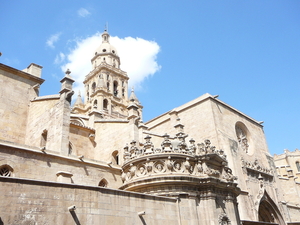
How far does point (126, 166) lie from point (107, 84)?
38327 mm

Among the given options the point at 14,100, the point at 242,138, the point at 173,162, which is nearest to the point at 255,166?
the point at 242,138

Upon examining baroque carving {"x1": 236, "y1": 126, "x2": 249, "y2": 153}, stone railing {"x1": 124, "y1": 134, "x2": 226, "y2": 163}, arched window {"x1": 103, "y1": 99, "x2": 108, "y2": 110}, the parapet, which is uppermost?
arched window {"x1": 103, "y1": 99, "x2": 108, "y2": 110}

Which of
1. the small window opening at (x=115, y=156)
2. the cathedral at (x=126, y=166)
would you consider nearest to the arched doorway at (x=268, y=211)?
the cathedral at (x=126, y=166)

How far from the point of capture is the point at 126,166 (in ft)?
44.1

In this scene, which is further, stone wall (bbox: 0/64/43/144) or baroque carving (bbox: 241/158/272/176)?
baroque carving (bbox: 241/158/272/176)

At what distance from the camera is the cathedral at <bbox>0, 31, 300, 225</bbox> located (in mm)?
8577

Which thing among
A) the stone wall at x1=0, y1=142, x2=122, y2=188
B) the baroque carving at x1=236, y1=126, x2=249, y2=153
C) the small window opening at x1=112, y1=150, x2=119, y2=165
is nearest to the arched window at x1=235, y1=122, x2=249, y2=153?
the baroque carving at x1=236, y1=126, x2=249, y2=153

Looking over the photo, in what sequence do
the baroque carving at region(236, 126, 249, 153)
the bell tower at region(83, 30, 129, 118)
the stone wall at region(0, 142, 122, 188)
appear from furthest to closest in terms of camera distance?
the bell tower at region(83, 30, 129, 118), the baroque carving at region(236, 126, 249, 153), the stone wall at region(0, 142, 122, 188)

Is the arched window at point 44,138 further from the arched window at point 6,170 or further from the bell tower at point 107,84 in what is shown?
the bell tower at point 107,84

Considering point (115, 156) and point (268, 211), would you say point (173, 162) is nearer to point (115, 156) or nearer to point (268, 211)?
point (115, 156)

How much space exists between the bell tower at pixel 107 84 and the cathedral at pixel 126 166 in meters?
17.2

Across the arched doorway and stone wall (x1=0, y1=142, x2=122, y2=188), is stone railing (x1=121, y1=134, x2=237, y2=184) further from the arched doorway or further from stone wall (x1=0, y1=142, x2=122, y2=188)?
the arched doorway

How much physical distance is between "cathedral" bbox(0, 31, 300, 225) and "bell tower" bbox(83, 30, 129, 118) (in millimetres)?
17208

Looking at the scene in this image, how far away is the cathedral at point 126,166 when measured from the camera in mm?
8577
